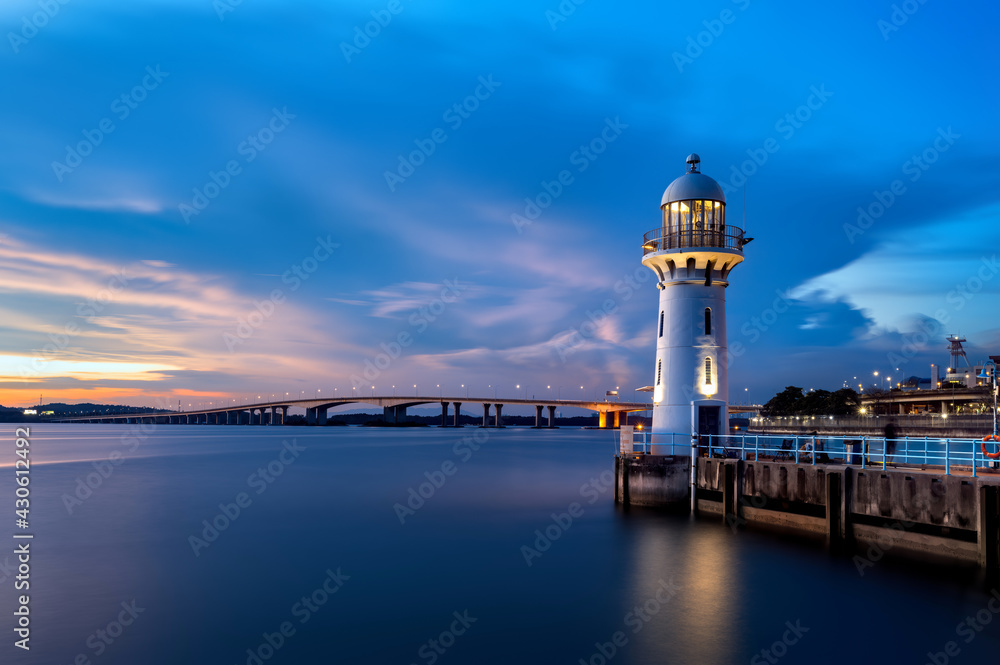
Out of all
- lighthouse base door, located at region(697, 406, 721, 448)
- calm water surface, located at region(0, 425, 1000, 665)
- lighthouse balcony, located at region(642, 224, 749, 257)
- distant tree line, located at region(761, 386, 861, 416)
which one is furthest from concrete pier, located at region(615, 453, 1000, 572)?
distant tree line, located at region(761, 386, 861, 416)

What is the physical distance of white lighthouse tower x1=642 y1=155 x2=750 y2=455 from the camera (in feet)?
83.2

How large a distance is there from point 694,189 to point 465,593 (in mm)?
17384

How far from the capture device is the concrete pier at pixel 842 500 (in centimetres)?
1488

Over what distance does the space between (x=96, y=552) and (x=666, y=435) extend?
19.7 metres

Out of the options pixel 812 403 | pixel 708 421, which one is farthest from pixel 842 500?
pixel 812 403

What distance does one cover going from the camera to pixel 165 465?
57.0 m

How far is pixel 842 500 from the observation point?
1819 cm

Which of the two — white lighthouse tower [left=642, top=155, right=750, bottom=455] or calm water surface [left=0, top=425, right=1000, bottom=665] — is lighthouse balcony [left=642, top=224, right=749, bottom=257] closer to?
white lighthouse tower [left=642, top=155, right=750, bottom=455]

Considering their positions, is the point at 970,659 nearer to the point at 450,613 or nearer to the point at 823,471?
the point at 823,471

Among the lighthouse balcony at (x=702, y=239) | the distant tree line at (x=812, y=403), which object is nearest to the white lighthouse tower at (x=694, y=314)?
the lighthouse balcony at (x=702, y=239)

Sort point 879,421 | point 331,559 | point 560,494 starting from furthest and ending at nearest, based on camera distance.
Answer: point 879,421 → point 560,494 → point 331,559

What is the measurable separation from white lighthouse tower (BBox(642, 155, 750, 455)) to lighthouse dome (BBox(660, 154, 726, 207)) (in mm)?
38

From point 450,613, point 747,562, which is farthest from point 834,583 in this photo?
point 450,613

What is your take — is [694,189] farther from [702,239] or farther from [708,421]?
[708,421]
